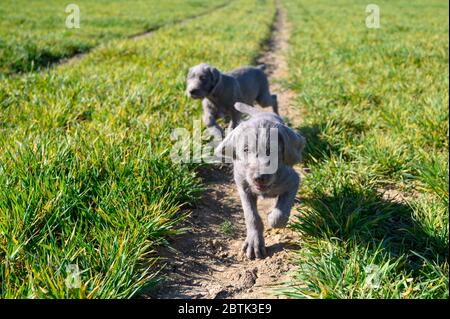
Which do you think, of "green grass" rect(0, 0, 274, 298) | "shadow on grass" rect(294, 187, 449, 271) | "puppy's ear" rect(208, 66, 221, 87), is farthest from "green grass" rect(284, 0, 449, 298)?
"puppy's ear" rect(208, 66, 221, 87)

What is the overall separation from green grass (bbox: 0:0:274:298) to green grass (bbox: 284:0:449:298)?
1.15m

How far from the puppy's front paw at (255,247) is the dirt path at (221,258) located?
5cm

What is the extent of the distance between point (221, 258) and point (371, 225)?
127 cm

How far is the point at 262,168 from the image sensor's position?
9.27 feet

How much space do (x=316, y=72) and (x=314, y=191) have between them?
540 cm

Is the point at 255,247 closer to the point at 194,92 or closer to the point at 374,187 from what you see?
the point at 374,187

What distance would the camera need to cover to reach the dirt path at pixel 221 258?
2.67m

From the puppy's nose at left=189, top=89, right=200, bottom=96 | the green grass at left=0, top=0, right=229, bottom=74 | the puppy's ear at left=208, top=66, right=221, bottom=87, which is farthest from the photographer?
the green grass at left=0, top=0, right=229, bottom=74

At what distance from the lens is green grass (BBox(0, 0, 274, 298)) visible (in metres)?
2.43

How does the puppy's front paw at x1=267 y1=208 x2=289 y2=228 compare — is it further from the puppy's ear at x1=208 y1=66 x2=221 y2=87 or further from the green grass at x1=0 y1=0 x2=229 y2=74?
the green grass at x1=0 y1=0 x2=229 y2=74

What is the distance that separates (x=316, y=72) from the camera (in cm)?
855

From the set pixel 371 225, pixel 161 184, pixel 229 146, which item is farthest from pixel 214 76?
pixel 371 225
